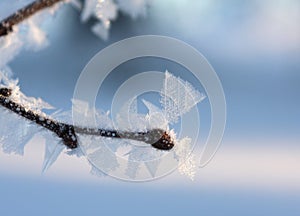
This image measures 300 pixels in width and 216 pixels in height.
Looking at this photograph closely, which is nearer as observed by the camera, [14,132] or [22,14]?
[22,14]

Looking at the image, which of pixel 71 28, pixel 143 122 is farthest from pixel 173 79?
pixel 71 28

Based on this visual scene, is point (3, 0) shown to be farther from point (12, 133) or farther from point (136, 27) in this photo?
point (136, 27)

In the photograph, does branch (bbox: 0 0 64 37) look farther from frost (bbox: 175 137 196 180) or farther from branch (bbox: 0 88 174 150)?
frost (bbox: 175 137 196 180)

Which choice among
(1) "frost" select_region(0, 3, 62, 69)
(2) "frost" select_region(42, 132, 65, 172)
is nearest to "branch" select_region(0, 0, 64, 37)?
(1) "frost" select_region(0, 3, 62, 69)

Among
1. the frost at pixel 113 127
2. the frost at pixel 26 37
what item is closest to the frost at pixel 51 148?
the frost at pixel 113 127

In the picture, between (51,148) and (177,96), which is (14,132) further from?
(177,96)

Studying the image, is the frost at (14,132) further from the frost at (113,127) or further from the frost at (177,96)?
the frost at (177,96)

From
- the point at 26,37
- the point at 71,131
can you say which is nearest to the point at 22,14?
the point at 26,37
